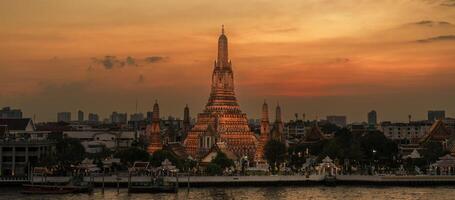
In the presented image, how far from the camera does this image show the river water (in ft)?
205

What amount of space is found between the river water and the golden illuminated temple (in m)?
29.7

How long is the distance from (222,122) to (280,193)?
4122 centimetres

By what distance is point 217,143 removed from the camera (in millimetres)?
99625

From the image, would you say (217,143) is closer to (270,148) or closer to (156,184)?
(270,148)

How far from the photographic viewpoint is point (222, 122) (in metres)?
107

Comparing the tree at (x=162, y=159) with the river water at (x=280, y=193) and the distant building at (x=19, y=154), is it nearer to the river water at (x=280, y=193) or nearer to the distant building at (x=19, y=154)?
the distant building at (x=19, y=154)

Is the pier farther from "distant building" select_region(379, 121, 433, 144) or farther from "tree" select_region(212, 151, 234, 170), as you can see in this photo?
"distant building" select_region(379, 121, 433, 144)

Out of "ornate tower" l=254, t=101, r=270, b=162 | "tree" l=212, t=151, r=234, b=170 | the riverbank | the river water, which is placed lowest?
the river water

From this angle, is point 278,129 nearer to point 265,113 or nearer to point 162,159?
point 265,113

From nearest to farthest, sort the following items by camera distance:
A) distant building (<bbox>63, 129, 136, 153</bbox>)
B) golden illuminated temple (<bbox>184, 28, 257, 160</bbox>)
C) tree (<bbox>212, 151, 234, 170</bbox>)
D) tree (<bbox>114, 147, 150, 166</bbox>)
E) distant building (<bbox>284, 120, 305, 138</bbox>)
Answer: tree (<bbox>212, 151, 234, 170</bbox>)
tree (<bbox>114, 147, 150, 166</bbox>)
golden illuminated temple (<bbox>184, 28, 257, 160</bbox>)
distant building (<bbox>63, 129, 136, 153</bbox>)
distant building (<bbox>284, 120, 305, 138</bbox>)

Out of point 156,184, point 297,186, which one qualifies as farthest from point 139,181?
point 297,186

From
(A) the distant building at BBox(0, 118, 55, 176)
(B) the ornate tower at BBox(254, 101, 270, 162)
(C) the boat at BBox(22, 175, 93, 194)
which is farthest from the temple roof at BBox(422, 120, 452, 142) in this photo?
(C) the boat at BBox(22, 175, 93, 194)

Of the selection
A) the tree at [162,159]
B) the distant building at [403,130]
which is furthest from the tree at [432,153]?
the distant building at [403,130]

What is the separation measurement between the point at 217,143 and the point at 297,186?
27121 mm
